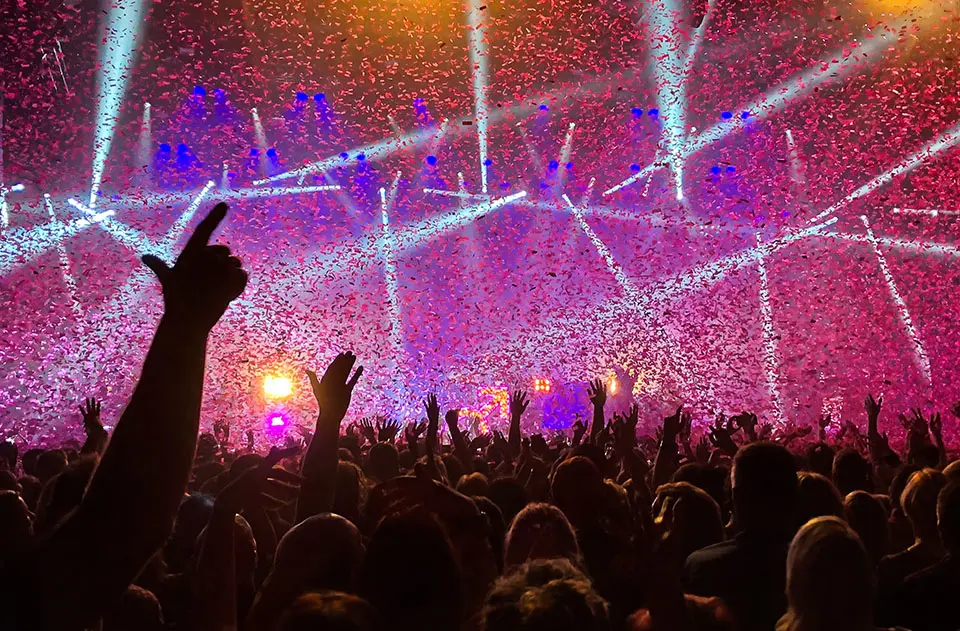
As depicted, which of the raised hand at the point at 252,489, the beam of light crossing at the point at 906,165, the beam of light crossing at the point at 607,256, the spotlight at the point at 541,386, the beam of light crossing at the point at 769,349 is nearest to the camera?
the raised hand at the point at 252,489

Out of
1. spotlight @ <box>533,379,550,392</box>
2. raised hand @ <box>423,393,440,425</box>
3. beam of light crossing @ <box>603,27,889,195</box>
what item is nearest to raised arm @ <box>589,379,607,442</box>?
raised hand @ <box>423,393,440,425</box>

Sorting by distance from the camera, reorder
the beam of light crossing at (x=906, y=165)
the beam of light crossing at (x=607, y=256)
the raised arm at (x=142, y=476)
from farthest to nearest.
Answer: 1. the beam of light crossing at (x=607, y=256)
2. the beam of light crossing at (x=906, y=165)
3. the raised arm at (x=142, y=476)

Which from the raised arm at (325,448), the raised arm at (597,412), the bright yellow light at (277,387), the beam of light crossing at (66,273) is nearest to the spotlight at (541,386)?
the bright yellow light at (277,387)

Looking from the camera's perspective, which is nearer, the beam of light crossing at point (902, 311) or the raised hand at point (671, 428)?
the raised hand at point (671, 428)

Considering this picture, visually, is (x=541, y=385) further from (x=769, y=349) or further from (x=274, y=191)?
(x=274, y=191)

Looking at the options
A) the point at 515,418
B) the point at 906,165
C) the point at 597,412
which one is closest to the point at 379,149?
the point at 906,165

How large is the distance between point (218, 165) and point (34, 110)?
546 centimetres

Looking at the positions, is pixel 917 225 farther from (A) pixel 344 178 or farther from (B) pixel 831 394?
(A) pixel 344 178

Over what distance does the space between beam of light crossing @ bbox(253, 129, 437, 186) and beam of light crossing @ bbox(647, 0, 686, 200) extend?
7.43 metres

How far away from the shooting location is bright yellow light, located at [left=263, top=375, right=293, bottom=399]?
2423 cm

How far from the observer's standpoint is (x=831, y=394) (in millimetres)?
24844

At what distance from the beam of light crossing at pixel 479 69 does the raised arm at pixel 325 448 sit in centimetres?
1974

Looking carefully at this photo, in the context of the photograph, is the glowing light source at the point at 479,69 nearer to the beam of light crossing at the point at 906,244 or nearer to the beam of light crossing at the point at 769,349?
the beam of light crossing at the point at 769,349

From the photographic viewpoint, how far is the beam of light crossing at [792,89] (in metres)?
26.1
